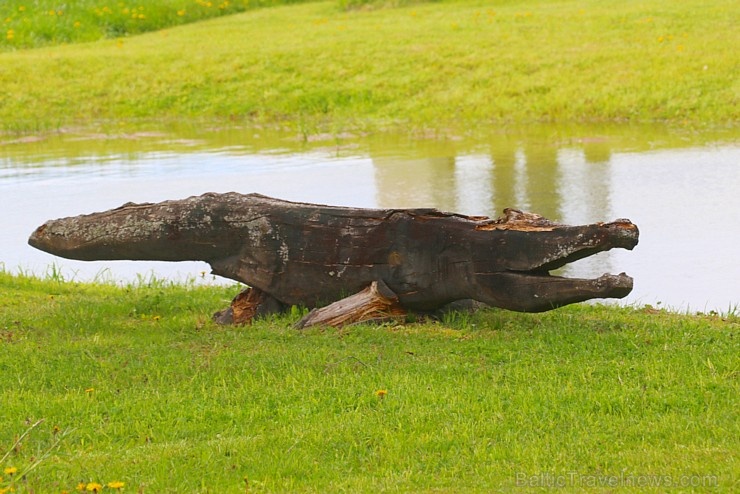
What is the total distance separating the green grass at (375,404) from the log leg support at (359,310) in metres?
0.14

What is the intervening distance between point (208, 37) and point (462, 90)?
9.35 metres

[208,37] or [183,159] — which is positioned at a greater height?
[208,37]

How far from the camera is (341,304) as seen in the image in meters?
8.16

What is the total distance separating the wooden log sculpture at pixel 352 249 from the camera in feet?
25.2

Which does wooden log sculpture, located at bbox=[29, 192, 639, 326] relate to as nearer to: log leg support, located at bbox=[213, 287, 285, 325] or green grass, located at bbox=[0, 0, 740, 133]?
log leg support, located at bbox=[213, 287, 285, 325]

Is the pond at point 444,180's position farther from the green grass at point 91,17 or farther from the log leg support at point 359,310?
the green grass at point 91,17

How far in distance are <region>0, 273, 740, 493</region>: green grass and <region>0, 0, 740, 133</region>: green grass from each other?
540 inches

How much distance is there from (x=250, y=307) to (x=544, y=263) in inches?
91.8

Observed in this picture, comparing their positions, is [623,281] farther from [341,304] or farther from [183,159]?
[183,159]

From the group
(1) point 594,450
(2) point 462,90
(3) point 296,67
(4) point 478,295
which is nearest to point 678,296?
(4) point 478,295

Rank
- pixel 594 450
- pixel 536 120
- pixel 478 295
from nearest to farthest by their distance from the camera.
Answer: pixel 594 450 → pixel 478 295 → pixel 536 120

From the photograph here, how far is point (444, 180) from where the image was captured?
54.3 feet

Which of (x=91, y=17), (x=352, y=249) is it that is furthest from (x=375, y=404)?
(x=91, y=17)

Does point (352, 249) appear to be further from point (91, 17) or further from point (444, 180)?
point (91, 17)
